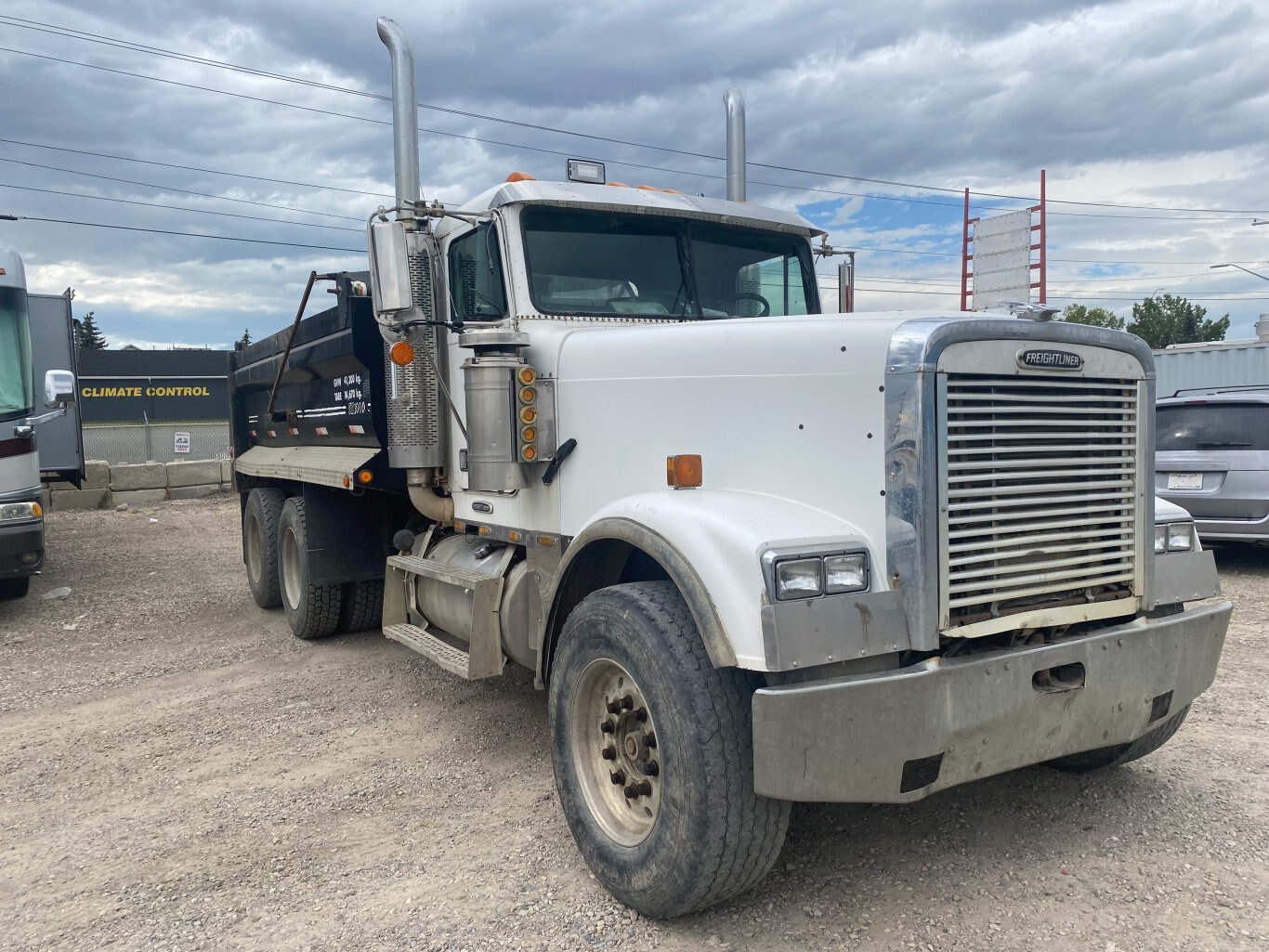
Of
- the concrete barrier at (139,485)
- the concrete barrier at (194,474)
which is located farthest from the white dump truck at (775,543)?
the concrete barrier at (194,474)

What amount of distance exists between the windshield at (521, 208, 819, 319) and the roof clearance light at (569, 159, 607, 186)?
0.27 metres

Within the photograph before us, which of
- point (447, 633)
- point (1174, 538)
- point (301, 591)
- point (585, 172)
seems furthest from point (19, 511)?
point (1174, 538)

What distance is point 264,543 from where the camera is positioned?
306 inches

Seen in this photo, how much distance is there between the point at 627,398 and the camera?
3848 mm

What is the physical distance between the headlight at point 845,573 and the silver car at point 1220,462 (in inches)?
247

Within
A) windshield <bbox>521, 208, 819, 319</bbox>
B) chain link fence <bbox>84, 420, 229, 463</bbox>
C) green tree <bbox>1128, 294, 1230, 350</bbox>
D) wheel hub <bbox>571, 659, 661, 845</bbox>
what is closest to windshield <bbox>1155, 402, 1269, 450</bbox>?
windshield <bbox>521, 208, 819, 319</bbox>

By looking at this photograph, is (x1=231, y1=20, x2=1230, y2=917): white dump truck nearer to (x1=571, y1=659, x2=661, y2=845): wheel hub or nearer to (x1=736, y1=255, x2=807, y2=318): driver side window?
(x1=571, y1=659, x2=661, y2=845): wheel hub

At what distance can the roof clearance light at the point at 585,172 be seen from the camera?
15.8 feet

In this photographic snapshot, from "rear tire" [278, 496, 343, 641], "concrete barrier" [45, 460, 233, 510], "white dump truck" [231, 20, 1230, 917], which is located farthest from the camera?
"concrete barrier" [45, 460, 233, 510]

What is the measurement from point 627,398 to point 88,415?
44.4 metres

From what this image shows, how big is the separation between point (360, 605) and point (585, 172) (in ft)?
12.5

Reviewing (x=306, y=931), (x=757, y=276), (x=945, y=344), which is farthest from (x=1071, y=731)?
(x=757, y=276)

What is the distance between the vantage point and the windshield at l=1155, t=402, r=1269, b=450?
8.22 m

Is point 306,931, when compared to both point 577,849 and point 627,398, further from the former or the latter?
point 627,398
